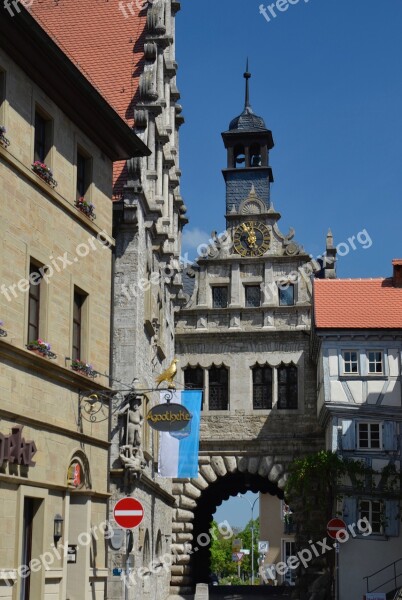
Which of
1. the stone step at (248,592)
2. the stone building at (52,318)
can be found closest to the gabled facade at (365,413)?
the stone step at (248,592)

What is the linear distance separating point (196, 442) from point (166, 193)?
8097mm

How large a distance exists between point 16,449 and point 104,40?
A: 18.6 m

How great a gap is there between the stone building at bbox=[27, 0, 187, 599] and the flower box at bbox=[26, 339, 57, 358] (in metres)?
4.25

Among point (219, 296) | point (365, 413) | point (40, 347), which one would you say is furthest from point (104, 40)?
point (40, 347)

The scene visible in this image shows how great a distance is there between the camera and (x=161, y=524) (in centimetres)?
3503

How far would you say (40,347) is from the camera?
19781 mm

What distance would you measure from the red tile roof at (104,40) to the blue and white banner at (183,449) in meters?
6.41

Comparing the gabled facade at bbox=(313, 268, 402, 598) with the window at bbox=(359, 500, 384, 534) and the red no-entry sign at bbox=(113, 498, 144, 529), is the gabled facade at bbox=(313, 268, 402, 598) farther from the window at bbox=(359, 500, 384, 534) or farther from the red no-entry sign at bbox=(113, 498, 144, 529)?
the red no-entry sign at bbox=(113, 498, 144, 529)

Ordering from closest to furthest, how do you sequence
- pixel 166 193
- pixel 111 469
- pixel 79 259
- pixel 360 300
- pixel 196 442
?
pixel 79 259 → pixel 111 469 → pixel 196 442 → pixel 166 193 → pixel 360 300

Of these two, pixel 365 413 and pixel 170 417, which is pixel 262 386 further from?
pixel 170 417

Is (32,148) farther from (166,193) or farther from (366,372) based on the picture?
(366,372)

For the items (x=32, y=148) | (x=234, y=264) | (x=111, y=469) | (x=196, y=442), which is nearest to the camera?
(x=32, y=148)

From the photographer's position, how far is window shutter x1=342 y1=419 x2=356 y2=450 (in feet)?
127

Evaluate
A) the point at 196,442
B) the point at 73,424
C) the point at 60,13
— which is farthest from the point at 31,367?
the point at 60,13
